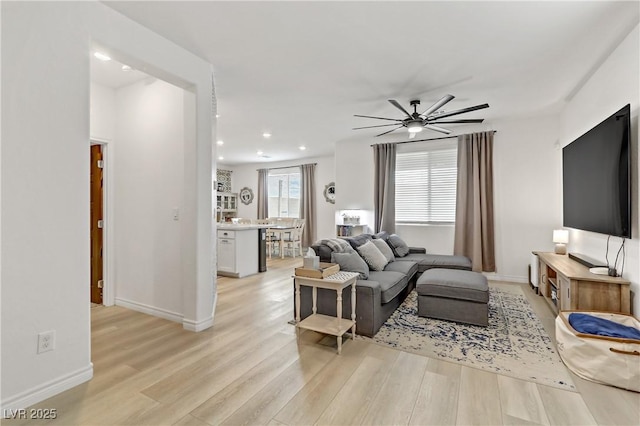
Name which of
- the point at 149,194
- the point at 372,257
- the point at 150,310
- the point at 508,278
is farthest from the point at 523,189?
the point at 150,310

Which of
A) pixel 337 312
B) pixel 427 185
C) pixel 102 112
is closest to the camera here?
pixel 337 312

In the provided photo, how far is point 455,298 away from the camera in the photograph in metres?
3.17

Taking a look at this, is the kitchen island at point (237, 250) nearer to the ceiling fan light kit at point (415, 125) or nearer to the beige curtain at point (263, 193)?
the ceiling fan light kit at point (415, 125)

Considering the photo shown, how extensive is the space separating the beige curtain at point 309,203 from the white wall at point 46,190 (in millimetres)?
6373

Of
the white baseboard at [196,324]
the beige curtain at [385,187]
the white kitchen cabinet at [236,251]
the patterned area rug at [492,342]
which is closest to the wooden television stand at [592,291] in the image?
the patterned area rug at [492,342]

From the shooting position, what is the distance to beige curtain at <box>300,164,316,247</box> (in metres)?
8.53

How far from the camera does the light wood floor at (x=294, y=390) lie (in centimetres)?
174

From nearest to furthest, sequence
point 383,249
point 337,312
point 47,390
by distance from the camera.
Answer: point 47,390
point 337,312
point 383,249

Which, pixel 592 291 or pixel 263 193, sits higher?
pixel 263 193

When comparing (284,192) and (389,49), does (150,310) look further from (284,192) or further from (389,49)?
(284,192)

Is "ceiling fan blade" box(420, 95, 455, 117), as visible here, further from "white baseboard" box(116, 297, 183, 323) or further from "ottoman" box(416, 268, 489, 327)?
"white baseboard" box(116, 297, 183, 323)

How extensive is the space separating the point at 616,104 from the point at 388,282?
8.95 ft

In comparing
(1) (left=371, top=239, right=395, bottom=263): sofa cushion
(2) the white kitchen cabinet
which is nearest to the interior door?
(2) the white kitchen cabinet

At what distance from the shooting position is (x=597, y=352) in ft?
6.91
